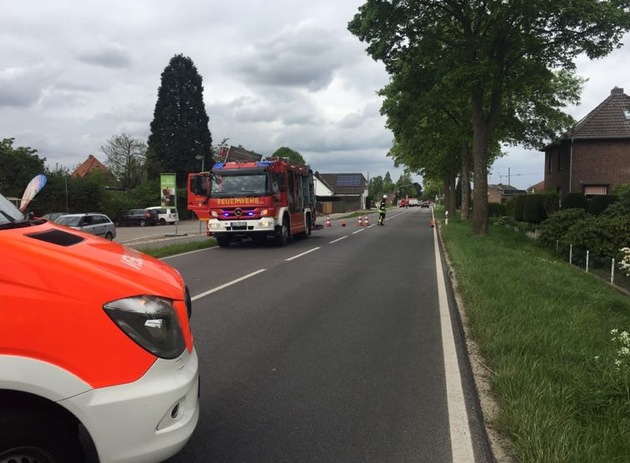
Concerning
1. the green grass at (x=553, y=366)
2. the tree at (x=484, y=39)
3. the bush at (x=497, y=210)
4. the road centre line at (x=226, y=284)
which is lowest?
the road centre line at (x=226, y=284)

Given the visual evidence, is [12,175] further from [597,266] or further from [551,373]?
[551,373]

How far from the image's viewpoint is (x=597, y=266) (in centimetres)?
1559

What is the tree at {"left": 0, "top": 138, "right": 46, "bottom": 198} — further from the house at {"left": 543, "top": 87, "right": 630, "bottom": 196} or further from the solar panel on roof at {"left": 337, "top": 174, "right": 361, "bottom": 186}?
the solar panel on roof at {"left": 337, "top": 174, "right": 361, "bottom": 186}

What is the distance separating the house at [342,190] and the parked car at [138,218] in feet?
115

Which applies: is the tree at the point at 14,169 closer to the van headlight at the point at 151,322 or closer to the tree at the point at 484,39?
the tree at the point at 484,39

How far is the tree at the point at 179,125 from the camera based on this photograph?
67.8 m

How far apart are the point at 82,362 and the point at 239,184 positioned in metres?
15.4

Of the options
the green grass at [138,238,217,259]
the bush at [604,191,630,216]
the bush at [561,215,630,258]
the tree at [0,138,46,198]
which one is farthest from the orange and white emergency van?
the tree at [0,138,46,198]

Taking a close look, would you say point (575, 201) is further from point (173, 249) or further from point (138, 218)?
point (138, 218)

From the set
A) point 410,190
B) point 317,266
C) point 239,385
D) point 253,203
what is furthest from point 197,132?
point 410,190

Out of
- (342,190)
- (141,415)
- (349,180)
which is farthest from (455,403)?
(349,180)

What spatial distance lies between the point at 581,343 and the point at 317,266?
804 cm

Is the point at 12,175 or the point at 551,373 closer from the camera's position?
the point at 551,373

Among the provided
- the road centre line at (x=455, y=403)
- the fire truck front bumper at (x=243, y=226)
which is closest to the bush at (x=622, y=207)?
the fire truck front bumper at (x=243, y=226)
